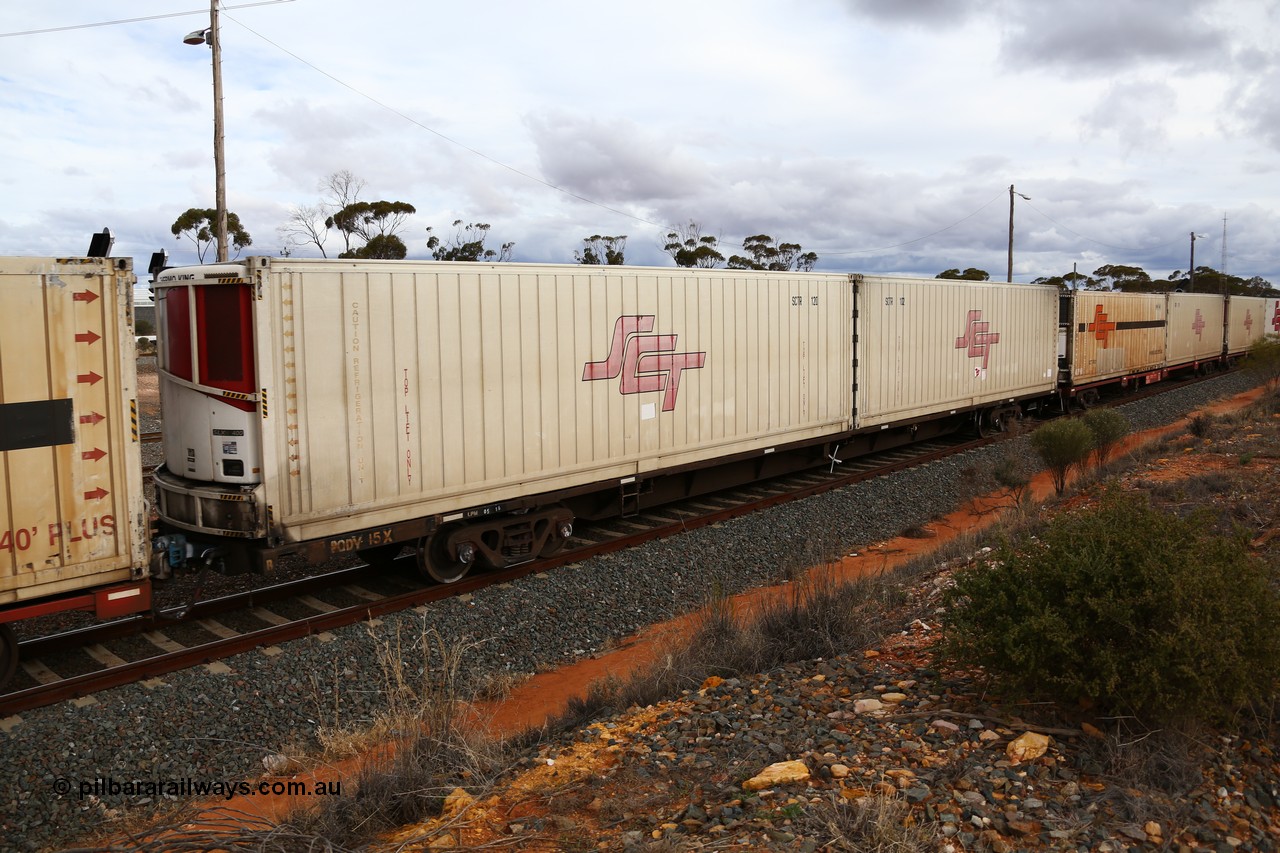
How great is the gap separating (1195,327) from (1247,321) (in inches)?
407

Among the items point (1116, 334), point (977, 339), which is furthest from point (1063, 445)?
point (1116, 334)

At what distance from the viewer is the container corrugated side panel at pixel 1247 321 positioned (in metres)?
36.8

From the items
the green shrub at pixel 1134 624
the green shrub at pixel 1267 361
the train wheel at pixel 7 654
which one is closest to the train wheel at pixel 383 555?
the train wheel at pixel 7 654

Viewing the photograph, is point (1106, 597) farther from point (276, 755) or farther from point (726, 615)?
point (276, 755)

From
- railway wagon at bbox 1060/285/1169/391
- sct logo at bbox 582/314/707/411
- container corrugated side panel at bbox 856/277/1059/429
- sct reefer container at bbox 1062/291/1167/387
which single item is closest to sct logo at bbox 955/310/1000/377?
container corrugated side panel at bbox 856/277/1059/429

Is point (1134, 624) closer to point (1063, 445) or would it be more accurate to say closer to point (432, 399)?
point (432, 399)

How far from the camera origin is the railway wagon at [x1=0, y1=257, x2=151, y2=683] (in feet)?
19.2

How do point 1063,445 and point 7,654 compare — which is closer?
point 7,654

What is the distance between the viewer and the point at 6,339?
227 inches

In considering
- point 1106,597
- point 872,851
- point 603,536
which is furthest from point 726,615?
point 603,536

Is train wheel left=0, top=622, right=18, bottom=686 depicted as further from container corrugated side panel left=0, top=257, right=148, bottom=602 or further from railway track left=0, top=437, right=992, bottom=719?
container corrugated side panel left=0, top=257, right=148, bottom=602

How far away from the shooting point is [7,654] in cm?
645

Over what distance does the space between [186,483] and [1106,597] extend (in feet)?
25.3

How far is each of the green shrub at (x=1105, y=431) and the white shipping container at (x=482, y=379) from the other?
20.4 feet
